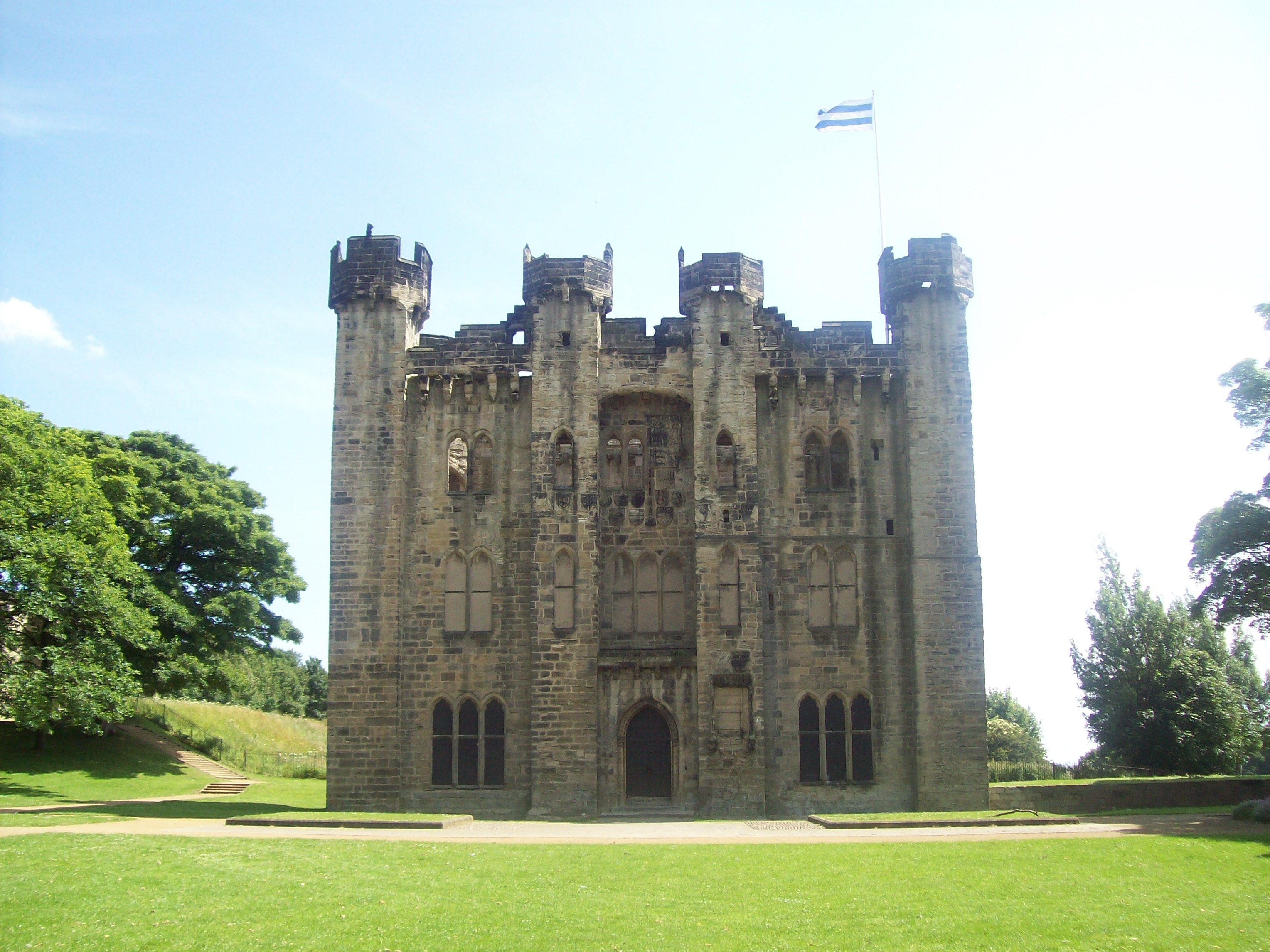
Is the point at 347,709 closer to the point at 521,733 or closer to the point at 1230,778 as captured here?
the point at 521,733

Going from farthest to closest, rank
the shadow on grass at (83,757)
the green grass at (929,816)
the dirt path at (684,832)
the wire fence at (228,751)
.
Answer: the wire fence at (228,751) < the shadow on grass at (83,757) < the green grass at (929,816) < the dirt path at (684,832)

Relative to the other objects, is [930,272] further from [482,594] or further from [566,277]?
[482,594]

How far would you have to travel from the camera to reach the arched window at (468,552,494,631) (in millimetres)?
31516

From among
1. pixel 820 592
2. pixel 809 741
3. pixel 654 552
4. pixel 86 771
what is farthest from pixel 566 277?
pixel 86 771

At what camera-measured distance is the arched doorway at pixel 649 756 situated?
30500mm

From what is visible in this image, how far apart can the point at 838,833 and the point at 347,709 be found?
46.9 feet

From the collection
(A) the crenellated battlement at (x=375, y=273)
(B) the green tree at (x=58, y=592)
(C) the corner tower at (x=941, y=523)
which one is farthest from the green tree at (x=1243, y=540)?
(B) the green tree at (x=58, y=592)

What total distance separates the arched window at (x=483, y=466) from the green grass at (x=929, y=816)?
1306 centimetres

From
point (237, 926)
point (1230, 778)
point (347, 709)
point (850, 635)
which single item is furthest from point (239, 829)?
point (1230, 778)

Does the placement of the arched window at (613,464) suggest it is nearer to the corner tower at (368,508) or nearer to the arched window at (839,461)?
the corner tower at (368,508)

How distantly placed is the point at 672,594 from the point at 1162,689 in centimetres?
2141

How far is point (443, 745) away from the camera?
31047 mm

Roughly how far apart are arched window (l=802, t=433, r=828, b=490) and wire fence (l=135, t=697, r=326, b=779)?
2713 cm

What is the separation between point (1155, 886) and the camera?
16.2 m
